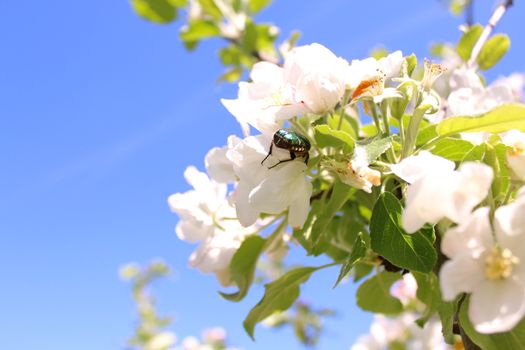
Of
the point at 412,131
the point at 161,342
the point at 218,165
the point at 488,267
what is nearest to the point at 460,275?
the point at 488,267

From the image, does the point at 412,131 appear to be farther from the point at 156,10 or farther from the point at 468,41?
the point at 156,10

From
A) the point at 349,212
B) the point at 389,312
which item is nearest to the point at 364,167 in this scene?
the point at 349,212

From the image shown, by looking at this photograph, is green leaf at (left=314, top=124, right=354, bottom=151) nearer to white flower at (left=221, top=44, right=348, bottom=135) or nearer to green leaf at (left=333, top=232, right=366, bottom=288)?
white flower at (left=221, top=44, right=348, bottom=135)

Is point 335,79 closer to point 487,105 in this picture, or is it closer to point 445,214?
point 445,214

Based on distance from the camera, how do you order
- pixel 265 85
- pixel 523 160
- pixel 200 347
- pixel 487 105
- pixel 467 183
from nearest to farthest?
pixel 467 183 → pixel 523 160 → pixel 265 85 → pixel 487 105 → pixel 200 347

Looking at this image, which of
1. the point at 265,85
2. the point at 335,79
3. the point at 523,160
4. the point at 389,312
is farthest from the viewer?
the point at 389,312

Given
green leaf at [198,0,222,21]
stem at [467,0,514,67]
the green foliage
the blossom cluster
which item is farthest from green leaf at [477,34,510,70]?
the green foliage
